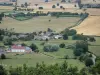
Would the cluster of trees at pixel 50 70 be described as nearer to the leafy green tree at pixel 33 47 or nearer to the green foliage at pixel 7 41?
the leafy green tree at pixel 33 47

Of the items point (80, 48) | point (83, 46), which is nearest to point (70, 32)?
point (83, 46)

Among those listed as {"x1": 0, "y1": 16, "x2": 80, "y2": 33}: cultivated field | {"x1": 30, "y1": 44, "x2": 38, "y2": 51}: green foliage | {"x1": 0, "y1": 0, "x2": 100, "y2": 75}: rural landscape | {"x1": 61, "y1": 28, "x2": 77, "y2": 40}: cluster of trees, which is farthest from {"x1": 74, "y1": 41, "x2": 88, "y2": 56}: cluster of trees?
{"x1": 0, "y1": 16, "x2": 80, "y2": 33}: cultivated field

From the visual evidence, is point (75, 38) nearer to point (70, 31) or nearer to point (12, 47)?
point (70, 31)

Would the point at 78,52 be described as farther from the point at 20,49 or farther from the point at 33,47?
the point at 20,49

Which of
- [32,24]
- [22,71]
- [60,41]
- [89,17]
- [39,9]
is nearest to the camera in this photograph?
[22,71]

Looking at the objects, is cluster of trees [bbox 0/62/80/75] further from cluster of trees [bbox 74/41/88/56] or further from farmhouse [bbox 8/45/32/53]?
farmhouse [bbox 8/45/32/53]

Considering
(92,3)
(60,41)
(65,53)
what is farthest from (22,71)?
(92,3)

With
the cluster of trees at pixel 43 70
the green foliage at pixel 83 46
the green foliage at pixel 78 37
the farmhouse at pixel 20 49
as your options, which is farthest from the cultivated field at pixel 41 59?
the green foliage at pixel 78 37
